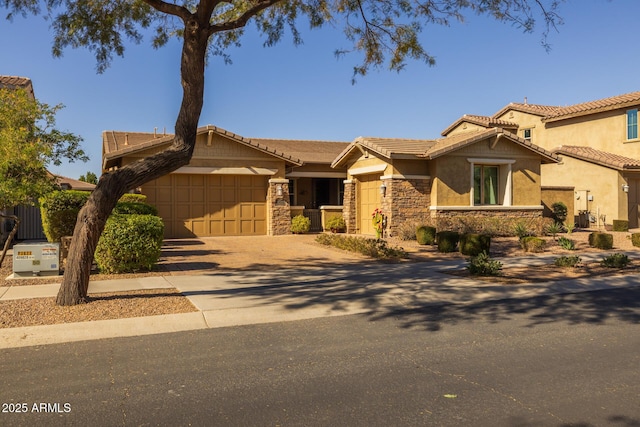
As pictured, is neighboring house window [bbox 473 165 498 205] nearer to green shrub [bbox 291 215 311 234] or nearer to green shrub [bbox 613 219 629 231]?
green shrub [bbox 613 219 629 231]

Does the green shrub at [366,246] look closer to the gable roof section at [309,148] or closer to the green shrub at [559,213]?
the gable roof section at [309,148]

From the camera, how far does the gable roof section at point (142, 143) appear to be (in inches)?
797

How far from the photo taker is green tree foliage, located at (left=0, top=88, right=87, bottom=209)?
11.4 meters

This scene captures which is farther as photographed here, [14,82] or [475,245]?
[14,82]

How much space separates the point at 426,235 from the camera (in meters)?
18.8

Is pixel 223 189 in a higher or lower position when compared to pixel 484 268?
higher

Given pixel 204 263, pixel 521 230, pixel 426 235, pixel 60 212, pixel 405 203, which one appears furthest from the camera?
pixel 405 203

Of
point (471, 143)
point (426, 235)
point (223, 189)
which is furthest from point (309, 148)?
point (426, 235)

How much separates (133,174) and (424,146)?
52.5 feet

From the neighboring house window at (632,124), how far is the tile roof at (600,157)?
116 centimetres

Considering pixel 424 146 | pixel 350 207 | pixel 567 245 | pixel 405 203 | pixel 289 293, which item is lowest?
pixel 289 293

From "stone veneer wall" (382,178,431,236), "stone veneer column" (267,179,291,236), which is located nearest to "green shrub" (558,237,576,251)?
"stone veneer wall" (382,178,431,236)

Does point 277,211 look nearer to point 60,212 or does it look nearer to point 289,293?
point 60,212

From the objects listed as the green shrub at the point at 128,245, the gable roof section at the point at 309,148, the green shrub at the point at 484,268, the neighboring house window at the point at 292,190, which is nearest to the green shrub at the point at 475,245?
the green shrub at the point at 484,268
